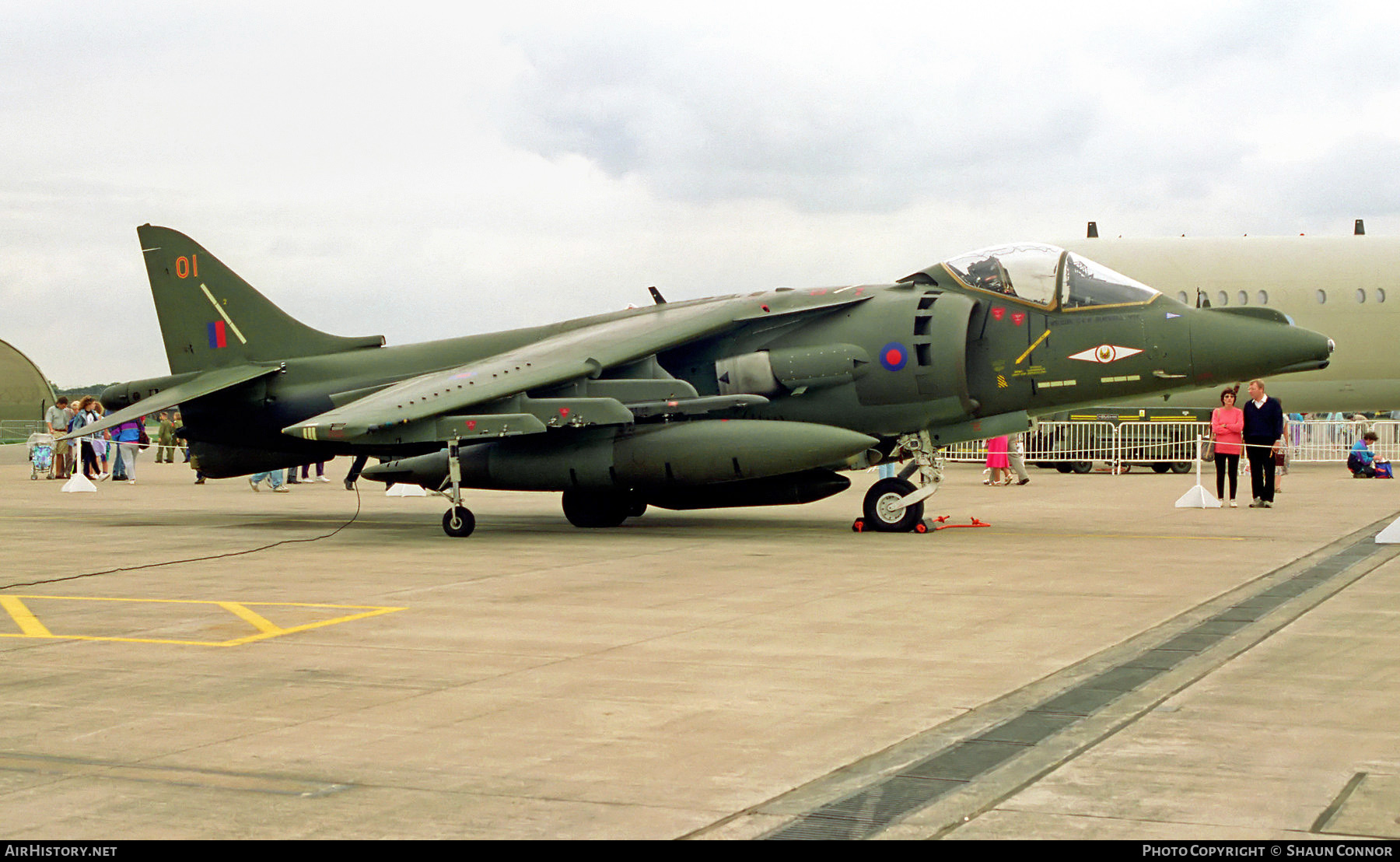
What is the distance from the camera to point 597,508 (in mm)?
17031

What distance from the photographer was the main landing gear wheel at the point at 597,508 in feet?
55.9

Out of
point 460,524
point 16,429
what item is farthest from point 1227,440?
point 16,429

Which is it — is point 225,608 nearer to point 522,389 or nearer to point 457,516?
point 522,389

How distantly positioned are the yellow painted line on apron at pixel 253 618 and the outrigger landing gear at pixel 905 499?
25.7ft

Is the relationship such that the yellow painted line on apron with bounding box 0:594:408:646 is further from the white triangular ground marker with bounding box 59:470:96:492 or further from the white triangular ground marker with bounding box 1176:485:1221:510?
the white triangular ground marker with bounding box 59:470:96:492

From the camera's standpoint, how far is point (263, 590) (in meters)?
10.8

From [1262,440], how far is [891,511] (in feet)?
25.1

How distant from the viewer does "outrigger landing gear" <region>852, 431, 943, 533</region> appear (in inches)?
615

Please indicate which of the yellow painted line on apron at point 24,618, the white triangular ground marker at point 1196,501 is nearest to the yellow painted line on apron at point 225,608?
the yellow painted line on apron at point 24,618

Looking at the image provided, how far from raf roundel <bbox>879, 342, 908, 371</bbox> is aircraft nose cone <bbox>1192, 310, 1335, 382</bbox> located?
10.3 feet

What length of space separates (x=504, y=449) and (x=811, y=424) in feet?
11.9

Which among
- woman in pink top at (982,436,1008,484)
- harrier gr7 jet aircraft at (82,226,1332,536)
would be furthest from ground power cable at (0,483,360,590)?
woman in pink top at (982,436,1008,484)
